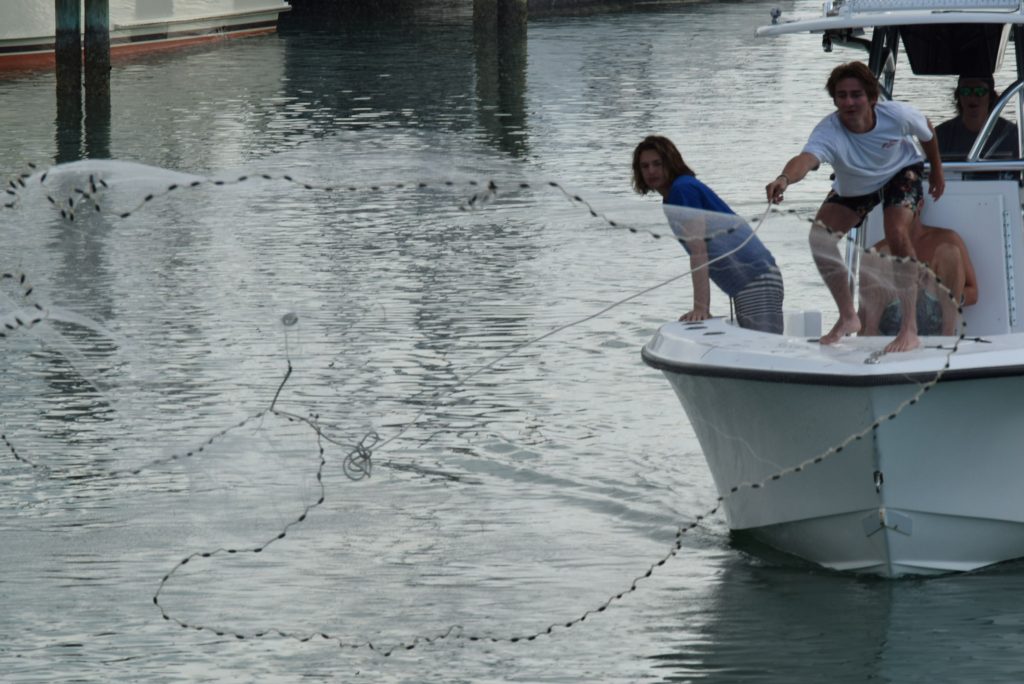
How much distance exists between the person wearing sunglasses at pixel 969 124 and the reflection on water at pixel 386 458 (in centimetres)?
127

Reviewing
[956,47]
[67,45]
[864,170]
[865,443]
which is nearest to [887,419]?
[865,443]

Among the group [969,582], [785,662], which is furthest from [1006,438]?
[785,662]

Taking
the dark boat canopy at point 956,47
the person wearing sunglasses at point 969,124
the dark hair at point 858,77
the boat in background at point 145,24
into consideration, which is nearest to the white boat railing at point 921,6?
the person wearing sunglasses at point 969,124

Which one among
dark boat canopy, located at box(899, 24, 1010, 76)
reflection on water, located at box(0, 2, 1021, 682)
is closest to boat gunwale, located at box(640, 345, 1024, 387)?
reflection on water, located at box(0, 2, 1021, 682)

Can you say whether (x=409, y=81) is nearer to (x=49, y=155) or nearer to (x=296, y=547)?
(x=49, y=155)

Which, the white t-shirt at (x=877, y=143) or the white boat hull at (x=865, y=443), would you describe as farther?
the white t-shirt at (x=877, y=143)

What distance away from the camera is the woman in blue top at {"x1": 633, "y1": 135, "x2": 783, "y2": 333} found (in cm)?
865

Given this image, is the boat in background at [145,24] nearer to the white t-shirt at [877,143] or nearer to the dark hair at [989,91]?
the dark hair at [989,91]

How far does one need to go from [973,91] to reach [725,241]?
2761 millimetres

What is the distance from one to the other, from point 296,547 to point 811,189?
500 inches

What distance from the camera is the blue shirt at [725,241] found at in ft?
28.8

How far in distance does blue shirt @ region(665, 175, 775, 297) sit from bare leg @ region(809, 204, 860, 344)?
28 centimetres

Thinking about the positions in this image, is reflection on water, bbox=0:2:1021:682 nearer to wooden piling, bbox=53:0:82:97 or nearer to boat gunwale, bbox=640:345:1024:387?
boat gunwale, bbox=640:345:1024:387

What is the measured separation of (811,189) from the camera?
2191 cm
